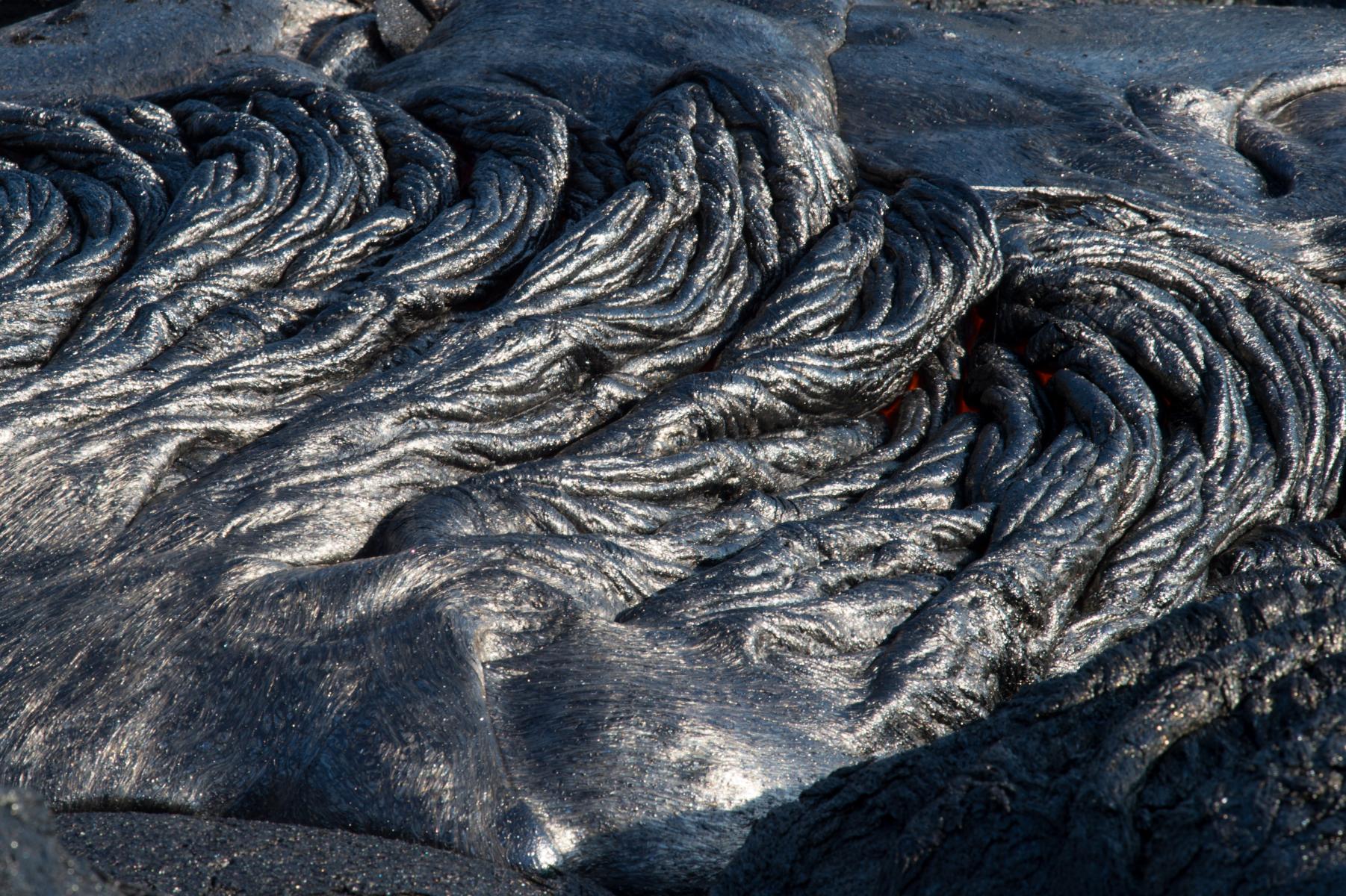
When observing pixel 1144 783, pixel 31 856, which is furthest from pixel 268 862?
pixel 1144 783

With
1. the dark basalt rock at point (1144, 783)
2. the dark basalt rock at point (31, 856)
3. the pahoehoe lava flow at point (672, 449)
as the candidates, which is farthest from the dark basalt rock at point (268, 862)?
the dark basalt rock at point (31, 856)

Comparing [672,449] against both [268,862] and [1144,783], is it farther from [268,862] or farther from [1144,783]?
[1144,783]

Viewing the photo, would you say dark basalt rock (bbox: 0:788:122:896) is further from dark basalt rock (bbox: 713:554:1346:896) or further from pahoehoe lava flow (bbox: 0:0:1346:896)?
dark basalt rock (bbox: 713:554:1346:896)

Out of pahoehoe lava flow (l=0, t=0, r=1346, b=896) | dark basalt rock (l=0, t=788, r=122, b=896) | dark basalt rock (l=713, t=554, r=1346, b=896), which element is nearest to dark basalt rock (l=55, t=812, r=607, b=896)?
pahoehoe lava flow (l=0, t=0, r=1346, b=896)

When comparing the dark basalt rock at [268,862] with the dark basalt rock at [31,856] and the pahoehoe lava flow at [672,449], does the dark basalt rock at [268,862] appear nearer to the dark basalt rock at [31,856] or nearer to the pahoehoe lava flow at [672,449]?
the pahoehoe lava flow at [672,449]

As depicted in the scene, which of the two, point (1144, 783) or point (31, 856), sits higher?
point (31, 856)

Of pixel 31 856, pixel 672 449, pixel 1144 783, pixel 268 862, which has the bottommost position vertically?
pixel 672 449

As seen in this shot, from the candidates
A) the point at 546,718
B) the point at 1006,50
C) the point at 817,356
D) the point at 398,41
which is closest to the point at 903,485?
the point at 817,356

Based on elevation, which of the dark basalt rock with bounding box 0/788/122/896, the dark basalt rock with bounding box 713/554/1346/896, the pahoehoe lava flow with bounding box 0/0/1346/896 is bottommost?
the pahoehoe lava flow with bounding box 0/0/1346/896
